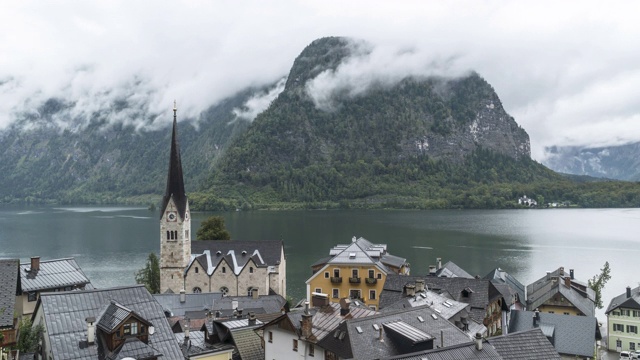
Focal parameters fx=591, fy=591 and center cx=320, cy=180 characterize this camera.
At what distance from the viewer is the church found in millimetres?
70438

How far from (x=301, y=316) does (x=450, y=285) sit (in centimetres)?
1918

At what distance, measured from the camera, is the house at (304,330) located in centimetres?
3306

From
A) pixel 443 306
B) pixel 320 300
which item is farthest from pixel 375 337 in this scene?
pixel 443 306

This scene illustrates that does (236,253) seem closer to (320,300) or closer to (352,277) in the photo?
(352,277)

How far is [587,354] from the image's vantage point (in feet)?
153

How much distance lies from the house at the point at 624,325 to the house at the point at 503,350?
111ft

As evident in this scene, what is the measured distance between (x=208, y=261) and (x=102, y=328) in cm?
4700

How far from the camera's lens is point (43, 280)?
41.6 m

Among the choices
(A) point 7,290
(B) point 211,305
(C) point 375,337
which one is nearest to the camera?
(C) point 375,337

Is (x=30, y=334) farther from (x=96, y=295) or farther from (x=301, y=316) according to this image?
(x=301, y=316)

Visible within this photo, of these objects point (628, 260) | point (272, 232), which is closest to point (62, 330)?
point (628, 260)

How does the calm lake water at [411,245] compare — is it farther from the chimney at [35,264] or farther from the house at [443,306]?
the chimney at [35,264]

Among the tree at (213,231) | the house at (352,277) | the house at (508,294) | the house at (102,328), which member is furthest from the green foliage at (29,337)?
the tree at (213,231)

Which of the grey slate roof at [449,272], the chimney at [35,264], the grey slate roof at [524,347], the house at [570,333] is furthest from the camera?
the grey slate roof at [449,272]
